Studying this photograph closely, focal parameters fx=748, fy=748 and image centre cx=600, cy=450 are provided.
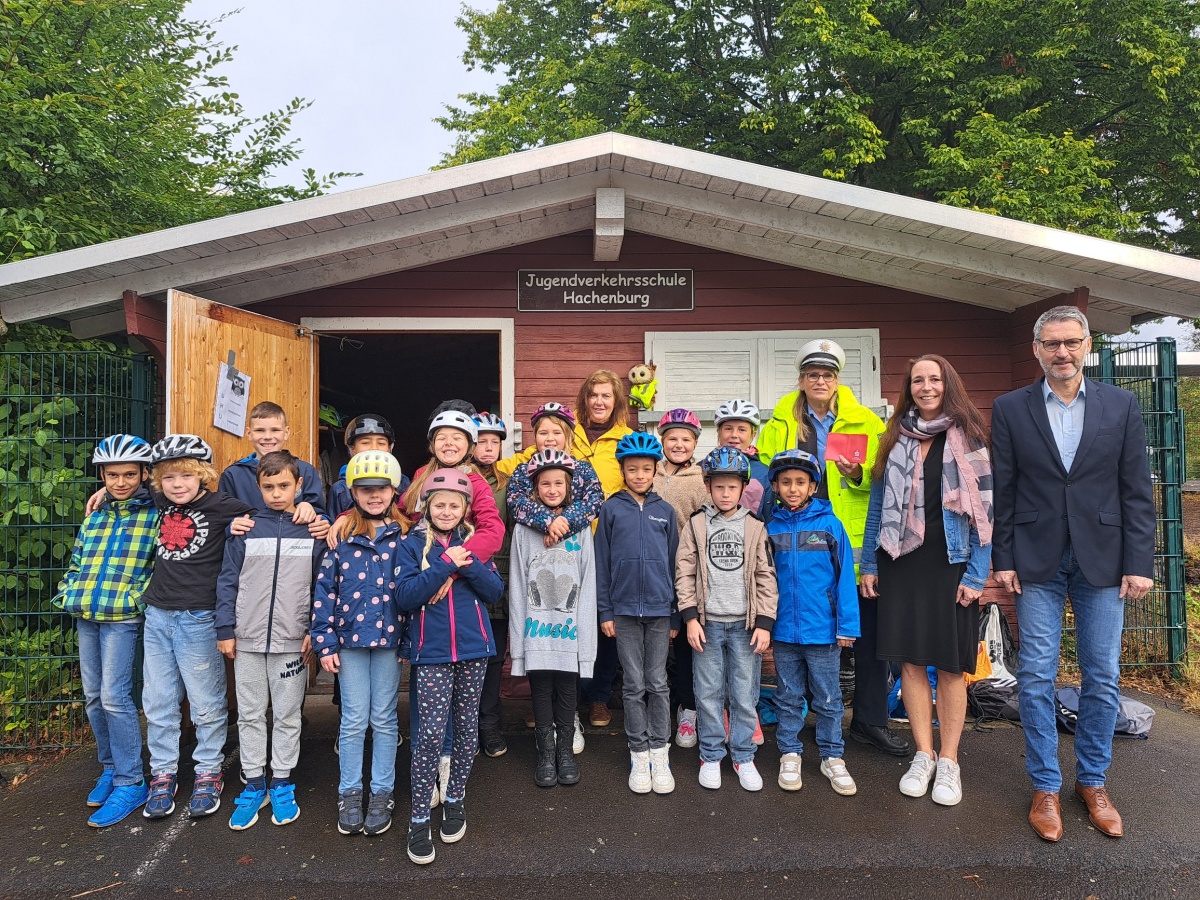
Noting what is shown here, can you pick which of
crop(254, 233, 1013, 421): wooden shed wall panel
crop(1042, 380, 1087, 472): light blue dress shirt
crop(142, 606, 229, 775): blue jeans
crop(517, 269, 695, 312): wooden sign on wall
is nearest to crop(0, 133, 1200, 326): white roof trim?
crop(254, 233, 1013, 421): wooden shed wall panel

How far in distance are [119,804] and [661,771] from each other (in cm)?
258

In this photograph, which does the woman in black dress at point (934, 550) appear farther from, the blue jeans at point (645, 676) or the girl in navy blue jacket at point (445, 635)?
the girl in navy blue jacket at point (445, 635)

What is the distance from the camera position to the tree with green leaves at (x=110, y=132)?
600 centimetres

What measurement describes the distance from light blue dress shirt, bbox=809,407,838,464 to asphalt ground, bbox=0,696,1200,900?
1.68 m

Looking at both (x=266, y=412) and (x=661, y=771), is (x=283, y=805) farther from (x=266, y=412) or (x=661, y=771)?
(x=266, y=412)

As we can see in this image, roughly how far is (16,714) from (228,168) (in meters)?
7.43

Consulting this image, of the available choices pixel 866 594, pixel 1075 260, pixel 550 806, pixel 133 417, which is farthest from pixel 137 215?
pixel 1075 260

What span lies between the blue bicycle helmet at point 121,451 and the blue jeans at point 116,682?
772 mm

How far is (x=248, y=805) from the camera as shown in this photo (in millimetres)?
3404

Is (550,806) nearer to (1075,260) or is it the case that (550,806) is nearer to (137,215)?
(1075,260)

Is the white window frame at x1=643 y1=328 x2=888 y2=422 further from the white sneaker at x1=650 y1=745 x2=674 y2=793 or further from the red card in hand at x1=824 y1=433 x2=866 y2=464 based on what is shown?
the white sneaker at x1=650 y1=745 x2=674 y2=793

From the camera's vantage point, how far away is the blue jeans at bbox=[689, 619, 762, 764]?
→ 3684mm

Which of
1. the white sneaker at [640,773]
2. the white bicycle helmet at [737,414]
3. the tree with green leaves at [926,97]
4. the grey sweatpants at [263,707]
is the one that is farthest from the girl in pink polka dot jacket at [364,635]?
the tree with green leaves at [926,97]

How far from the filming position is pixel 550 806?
3.58 metres
